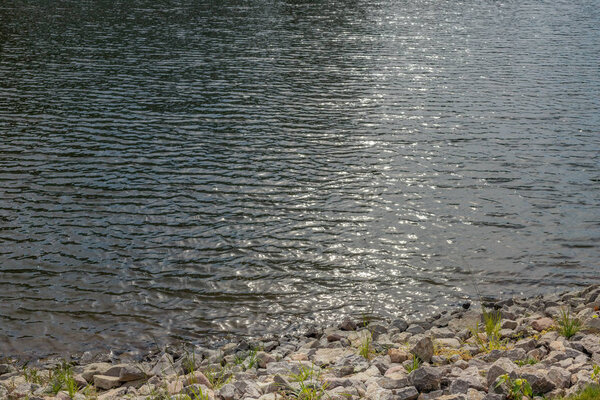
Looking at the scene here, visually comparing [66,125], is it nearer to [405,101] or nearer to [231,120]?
[231,120]

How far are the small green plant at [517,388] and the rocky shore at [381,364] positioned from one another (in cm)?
2

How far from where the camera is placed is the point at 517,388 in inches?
434

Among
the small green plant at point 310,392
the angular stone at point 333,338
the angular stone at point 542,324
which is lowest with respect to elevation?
the angular stone at point 333,338

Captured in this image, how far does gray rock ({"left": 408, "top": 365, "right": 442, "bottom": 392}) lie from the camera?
39.0ft

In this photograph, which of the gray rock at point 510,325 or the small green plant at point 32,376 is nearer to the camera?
the small green plant at point 32,376

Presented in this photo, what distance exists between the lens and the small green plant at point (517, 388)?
11.0m

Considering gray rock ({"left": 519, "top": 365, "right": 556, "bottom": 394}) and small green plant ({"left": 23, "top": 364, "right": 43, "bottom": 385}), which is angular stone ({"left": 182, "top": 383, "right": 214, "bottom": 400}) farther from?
gray rock ({"left": 519, "top": 365, "right": 556, "bottom": 394})

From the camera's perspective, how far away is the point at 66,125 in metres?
34.8

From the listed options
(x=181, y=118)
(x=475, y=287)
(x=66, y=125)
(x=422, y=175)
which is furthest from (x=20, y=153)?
(x=475, y=287)

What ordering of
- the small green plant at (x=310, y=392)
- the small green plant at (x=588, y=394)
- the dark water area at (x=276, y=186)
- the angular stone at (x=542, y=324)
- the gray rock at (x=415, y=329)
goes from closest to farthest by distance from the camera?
the small green plant at (x=588, y=394)
the small green plant at (x=310, y=392)
the angular stone at (x=542, y=324)
the gray rock at (x=415, y=329)
the dark water area at (x=276, y=186)

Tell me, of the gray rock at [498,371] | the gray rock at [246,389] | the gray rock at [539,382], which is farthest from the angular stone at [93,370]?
the gray rock at [539,382]

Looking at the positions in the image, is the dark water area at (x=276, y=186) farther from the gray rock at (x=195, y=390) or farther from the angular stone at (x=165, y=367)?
the gray rock at (x=195, y=390)

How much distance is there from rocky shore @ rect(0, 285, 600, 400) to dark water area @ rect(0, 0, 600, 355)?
112 cm

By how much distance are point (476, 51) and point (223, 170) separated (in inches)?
1396
